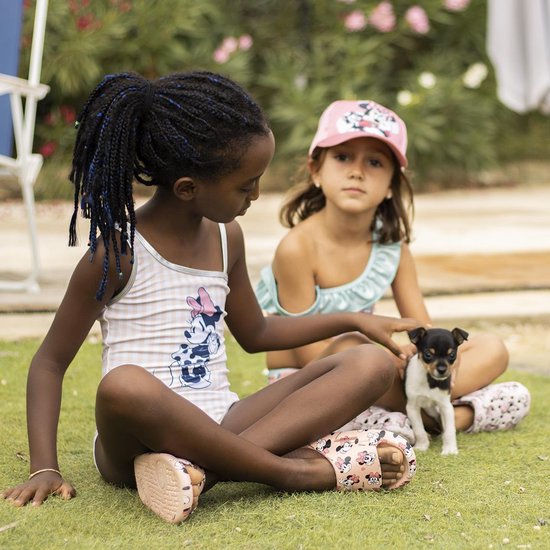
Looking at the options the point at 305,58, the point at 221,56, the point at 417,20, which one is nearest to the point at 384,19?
the point at 417,20

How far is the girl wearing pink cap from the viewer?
10.3 feet

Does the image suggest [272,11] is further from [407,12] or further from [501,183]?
[501,183]

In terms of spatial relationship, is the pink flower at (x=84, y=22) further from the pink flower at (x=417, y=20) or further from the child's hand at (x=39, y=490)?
the child's hand at (x=39, y=490)

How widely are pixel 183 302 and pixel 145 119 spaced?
0.44 m

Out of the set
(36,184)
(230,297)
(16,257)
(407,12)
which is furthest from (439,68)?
(230,297)

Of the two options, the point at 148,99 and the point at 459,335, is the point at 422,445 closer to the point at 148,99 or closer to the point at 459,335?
the point at 459,335

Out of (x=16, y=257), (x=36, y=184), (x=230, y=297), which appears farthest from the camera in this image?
(x=36, y=184)

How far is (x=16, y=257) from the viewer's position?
18.6 ft

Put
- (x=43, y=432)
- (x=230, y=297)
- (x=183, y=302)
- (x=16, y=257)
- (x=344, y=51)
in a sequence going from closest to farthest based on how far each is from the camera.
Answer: (x=43, y=432) → (x=183, y=302) → (x=230, y=297) → (x=16, y=257) → (x=344, y=51)

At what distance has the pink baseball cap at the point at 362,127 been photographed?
321 centimetres

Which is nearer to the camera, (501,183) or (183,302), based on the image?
(183,302)

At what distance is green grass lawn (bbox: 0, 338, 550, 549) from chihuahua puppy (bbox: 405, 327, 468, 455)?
0.21ft

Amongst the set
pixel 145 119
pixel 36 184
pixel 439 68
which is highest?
pixel 145 119

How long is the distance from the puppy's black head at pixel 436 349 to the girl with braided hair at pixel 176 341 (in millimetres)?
238
